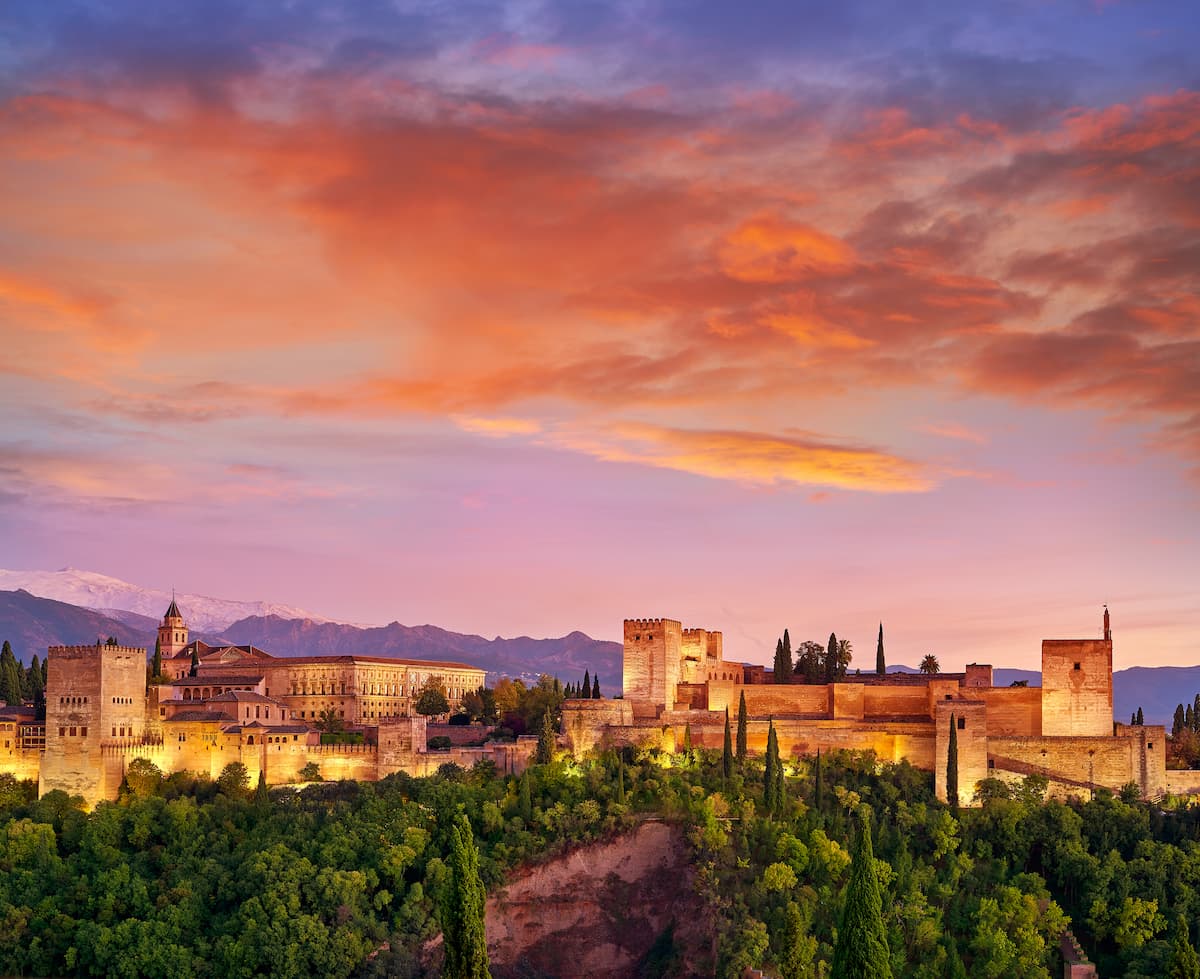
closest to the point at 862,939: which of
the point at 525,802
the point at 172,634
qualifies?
the point at 525,802

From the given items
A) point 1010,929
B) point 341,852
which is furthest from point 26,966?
point 1010,929

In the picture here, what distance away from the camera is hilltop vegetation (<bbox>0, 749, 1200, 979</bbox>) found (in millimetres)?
59031

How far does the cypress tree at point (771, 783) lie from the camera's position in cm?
6475

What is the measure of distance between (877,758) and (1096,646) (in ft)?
35.6

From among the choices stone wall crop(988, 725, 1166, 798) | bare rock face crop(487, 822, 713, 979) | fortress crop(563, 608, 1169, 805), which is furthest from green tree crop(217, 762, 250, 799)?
stone wall crop(988, 725, 1166, 798)

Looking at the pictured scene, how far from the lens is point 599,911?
6588 cm

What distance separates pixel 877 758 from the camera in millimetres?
69438

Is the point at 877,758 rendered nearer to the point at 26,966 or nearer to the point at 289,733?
the point at 289,733

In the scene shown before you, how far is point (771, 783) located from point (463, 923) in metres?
21.6

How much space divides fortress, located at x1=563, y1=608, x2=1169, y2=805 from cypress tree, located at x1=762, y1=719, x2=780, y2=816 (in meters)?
4.71

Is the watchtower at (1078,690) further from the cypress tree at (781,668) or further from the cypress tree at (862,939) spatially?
the cypress tree at (862,939)

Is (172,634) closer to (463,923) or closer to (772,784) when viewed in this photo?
(772,784)

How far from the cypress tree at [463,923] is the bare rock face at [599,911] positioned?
56.7ft

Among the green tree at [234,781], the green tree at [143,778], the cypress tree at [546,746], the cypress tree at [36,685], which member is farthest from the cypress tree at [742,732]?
the cypress tree at [36,685]
